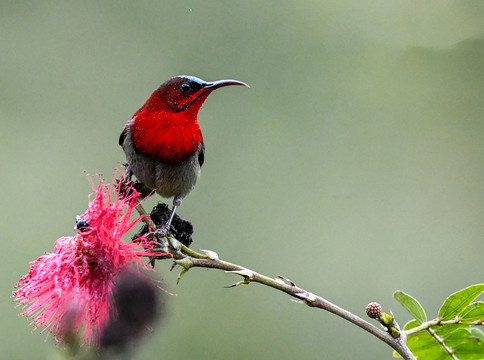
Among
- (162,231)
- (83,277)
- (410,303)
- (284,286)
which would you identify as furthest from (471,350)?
(83,277)

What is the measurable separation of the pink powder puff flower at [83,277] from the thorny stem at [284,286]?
3.7 inches

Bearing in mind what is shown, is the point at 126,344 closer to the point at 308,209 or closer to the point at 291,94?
the point at 308,209

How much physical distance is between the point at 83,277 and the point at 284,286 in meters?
0.55

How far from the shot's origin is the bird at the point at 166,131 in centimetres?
251

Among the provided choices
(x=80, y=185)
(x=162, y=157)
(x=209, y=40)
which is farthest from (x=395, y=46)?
(x=162, y=157)

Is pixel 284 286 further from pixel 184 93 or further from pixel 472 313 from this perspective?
pixel 184 93

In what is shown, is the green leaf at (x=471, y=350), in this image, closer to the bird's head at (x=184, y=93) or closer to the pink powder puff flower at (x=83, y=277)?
the pink powder puff flower at (x=83, y=277)

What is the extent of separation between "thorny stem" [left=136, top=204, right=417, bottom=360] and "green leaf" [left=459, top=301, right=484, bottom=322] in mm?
290

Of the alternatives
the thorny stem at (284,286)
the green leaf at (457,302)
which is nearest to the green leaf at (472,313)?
the green leaf at (457,302)

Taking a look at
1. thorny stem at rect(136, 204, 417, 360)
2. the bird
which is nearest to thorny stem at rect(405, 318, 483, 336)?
thorny stem at rect(136, 204, 417, 360)

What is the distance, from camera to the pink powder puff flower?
182cm

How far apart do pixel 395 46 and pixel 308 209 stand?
2.33 metres

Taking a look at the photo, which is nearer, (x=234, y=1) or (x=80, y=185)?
(x=80, y=185)

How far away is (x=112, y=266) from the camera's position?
1851mm
